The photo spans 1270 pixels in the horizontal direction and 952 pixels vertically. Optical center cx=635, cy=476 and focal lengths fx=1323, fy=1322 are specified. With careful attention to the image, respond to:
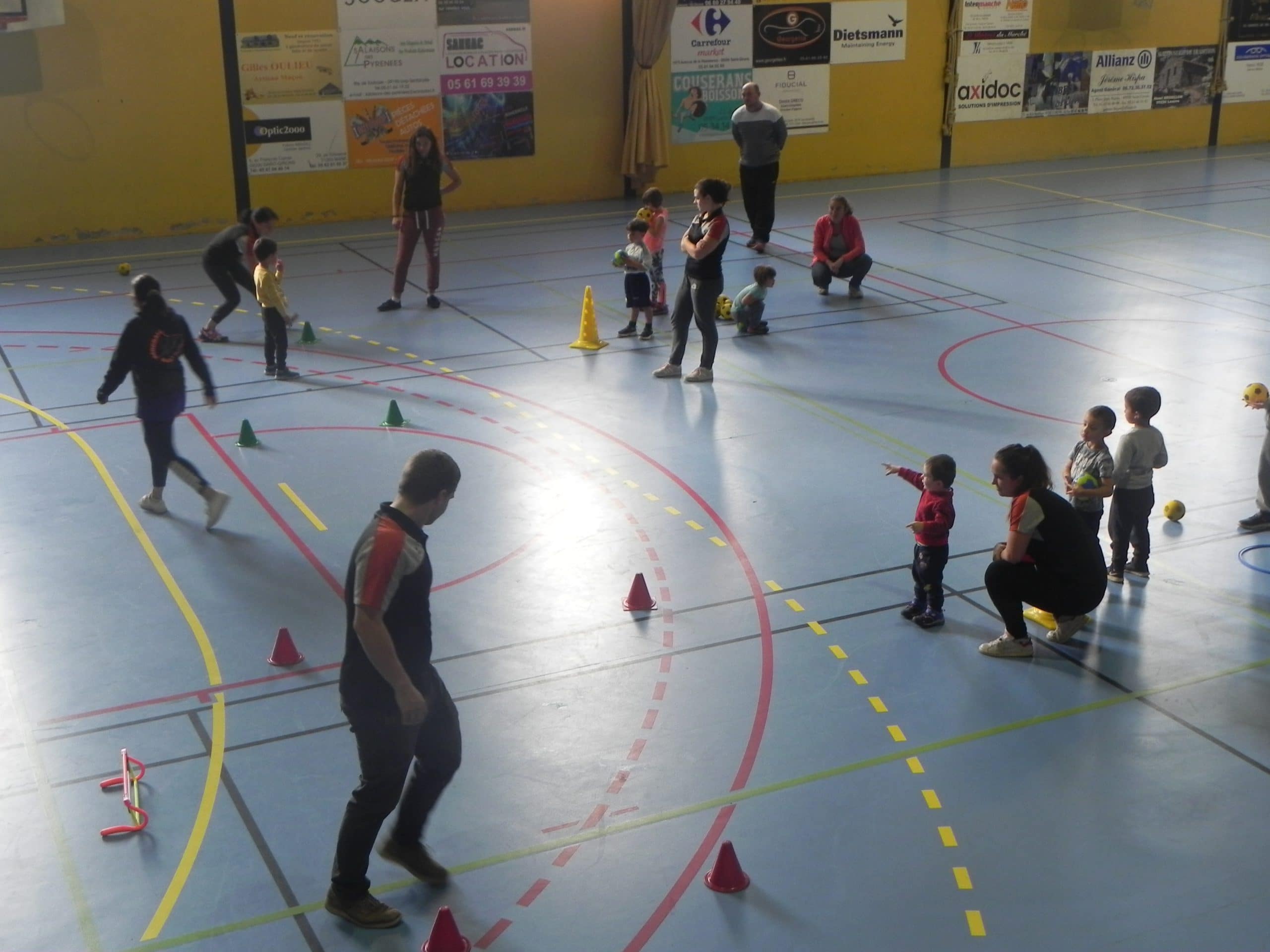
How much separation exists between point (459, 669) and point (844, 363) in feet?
19.8

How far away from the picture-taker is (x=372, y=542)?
4.34m

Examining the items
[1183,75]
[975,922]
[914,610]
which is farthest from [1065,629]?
[1183,75]

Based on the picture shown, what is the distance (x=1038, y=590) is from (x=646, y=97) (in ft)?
46.3

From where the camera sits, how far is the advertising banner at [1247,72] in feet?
78.6

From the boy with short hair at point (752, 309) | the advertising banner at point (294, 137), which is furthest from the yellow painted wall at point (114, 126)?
the boy with short hair at point (752, 309)

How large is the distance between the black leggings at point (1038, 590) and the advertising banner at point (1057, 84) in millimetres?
17928

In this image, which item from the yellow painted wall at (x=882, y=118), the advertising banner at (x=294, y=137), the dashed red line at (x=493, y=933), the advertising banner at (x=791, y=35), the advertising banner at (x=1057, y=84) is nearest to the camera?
the dashed red line at (x=493, y=933)

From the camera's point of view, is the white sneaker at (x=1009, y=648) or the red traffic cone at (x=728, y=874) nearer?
the red traffic cone at (x=728, y=874)

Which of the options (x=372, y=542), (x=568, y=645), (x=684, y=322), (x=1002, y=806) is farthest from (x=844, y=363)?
(x=372, y=542)

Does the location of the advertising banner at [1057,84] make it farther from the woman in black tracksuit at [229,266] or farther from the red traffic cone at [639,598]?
the red traffic cone at [639,598]

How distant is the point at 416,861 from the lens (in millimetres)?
4938

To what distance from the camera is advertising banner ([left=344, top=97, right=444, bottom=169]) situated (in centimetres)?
1820

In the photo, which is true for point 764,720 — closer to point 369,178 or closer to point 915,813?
point 915,813

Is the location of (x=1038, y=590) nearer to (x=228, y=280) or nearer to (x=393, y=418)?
(x=393, y=418)
